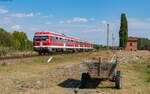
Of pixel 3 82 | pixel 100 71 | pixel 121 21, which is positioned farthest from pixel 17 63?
pixel 121 21

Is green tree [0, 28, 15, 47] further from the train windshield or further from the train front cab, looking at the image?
the train front cab

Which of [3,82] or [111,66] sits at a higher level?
[111,66]

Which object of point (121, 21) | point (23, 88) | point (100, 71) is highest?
point (121, 21)

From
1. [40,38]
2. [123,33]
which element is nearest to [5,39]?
[123,33]

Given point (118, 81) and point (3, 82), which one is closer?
point (118, 81)

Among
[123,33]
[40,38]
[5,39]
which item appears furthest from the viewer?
[5,39]

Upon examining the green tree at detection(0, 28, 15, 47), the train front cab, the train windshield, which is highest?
the green tree at detection(0, 28, 15, 47)

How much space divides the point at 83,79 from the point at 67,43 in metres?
27.8

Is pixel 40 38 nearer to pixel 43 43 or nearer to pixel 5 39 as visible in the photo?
pixel 43 43

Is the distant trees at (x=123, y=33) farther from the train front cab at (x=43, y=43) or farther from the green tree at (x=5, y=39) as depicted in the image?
the train front cab at (x=43, y=43)

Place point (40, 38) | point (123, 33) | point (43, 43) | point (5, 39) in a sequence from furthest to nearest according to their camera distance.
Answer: point (5, 39)
point (123, 33)
point (40, 38)
point (43, 43)

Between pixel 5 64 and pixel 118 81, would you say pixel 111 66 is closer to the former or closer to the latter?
pixel 118 81

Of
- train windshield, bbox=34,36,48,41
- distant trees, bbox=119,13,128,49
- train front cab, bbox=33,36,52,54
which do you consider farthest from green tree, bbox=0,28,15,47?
train front cab, bbox=33,36,52,54

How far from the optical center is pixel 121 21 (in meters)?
71.6
